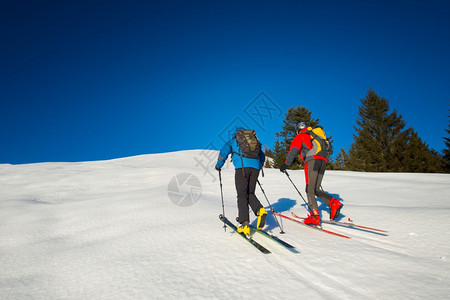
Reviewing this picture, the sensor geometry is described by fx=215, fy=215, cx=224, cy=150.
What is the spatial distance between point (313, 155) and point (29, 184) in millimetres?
13442

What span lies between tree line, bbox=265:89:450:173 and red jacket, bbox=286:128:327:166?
21341 millimetres

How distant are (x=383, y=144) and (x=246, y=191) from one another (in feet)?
85.7

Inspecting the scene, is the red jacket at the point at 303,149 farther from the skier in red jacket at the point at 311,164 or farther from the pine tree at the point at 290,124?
the pine tree at the point at 290,124

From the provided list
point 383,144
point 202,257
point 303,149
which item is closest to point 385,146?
point 383,144

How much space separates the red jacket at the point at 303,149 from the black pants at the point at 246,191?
125cm

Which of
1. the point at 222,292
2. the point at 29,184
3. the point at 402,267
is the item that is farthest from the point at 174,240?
the point at 29,184

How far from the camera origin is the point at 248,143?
13.9 feet

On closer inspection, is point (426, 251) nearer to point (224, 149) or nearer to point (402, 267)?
point (402, 267)

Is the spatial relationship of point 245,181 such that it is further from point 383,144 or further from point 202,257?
point 383,144

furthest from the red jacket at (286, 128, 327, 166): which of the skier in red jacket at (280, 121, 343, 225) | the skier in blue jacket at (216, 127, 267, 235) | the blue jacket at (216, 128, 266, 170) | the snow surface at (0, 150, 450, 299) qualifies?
the snow surface at (0, 150, 450, 299)

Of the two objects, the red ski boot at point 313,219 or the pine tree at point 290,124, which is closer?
the red ski boot at point 313,219

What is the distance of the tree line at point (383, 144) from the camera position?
19.8m

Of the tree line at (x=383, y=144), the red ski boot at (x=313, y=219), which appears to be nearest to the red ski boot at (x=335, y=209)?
the red ski boot at (x=313, y=219)

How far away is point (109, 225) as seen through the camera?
4.75 meters
